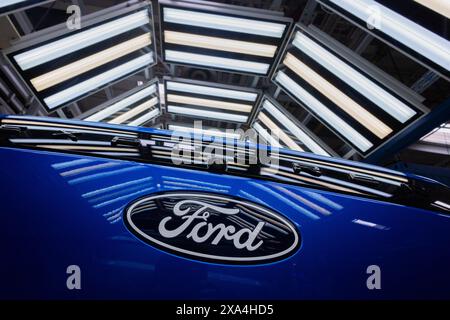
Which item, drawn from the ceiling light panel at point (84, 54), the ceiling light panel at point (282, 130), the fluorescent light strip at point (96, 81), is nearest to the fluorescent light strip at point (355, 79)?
the ceiling light panel at point (282, 130)

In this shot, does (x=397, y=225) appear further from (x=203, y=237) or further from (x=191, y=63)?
(x=191, y=63)

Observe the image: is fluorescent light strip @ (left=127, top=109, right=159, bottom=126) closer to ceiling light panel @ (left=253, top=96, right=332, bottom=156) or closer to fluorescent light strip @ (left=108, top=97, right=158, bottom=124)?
fluorescent light strip @ (left=108, top=97, right=158, bottom=124)

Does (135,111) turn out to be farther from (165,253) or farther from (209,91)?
(165,253)

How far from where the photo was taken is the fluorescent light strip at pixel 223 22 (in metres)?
2.87

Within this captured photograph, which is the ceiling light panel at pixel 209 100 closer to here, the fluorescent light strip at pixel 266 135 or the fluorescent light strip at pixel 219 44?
the fluorescent light strip at pixel 266 135

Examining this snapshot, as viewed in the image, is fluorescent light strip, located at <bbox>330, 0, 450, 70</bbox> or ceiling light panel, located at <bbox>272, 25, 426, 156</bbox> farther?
ceiling light panel, located at <bbox>272, 25, 426, 156</bbox>

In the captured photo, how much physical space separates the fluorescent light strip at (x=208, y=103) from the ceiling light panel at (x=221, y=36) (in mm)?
755

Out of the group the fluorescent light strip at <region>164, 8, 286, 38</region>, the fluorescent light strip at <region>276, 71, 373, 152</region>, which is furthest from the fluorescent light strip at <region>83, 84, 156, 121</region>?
the fluorescent light strip at <region>276, 71, 373, 152</region>

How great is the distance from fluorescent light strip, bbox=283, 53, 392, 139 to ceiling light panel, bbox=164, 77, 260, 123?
89 centimetres

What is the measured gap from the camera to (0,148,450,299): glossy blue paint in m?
0.95

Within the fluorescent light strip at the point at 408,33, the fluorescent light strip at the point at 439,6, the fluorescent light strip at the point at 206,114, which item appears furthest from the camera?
the fluorescent light strip at the point at 206,114

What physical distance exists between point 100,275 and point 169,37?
2913mm

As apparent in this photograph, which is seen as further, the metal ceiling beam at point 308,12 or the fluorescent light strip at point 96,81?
the fluorescent light strip at point 96,81

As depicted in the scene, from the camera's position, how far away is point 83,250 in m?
0.98
